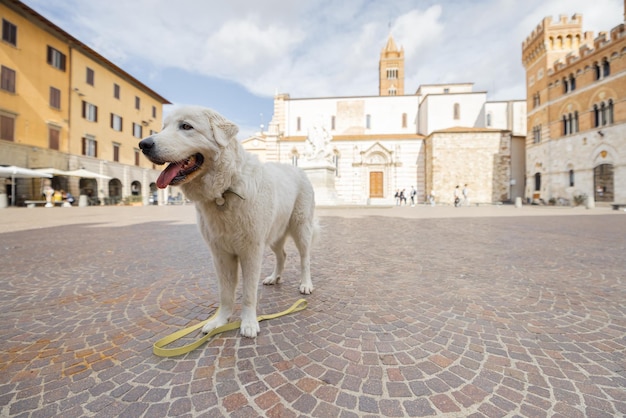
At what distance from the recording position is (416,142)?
3497 centimetres

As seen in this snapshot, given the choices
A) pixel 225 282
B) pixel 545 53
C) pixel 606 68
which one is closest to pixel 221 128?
pixel 225 282

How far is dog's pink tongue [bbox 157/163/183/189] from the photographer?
1.72 metres

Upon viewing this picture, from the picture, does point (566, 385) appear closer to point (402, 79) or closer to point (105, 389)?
point (105, 389)

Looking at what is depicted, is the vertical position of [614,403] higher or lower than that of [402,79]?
lower

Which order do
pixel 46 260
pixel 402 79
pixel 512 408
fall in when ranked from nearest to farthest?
pixel 512 408, pixel 46 260, pixel 402 79

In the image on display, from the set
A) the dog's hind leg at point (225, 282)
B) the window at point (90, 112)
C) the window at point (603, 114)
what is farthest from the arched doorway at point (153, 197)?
the window at point (603, 114)

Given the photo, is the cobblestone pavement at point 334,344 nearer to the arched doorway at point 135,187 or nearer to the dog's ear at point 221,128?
the dog's ear at point 221,128

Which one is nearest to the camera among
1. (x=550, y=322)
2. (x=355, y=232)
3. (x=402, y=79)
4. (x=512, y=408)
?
(x=512, y=408)

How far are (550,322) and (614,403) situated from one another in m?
0.99

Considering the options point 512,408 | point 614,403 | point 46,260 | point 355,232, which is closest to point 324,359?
point 512,408

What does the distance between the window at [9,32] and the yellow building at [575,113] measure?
151 ft

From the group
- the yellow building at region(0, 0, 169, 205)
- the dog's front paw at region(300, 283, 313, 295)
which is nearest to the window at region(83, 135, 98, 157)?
the yellow building at region(0, 0, 169, 205)

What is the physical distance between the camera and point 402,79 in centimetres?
5956

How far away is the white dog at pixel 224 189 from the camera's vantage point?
1.76 metres
